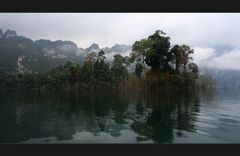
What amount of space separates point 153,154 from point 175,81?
2356 inches

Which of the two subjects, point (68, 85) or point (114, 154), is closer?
point (114, 154)

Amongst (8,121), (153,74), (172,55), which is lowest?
(8,121)

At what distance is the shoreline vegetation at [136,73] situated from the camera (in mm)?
68875

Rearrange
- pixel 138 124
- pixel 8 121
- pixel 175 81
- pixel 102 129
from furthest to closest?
pixel 175 81 < pixel 8 121 < pixel 138 124 < pixel 102 129

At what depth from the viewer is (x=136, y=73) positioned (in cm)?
8106

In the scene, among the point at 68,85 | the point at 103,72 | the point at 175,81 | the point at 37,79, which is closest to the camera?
the point at 175,81

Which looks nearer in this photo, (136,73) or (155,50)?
(155,50)

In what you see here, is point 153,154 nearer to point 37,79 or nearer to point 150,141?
point 150,141

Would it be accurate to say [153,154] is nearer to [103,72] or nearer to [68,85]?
[103,72]

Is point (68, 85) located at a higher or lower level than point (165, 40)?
lower

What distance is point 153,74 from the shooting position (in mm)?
69938

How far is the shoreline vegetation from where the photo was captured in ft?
226

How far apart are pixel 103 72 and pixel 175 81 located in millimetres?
31994

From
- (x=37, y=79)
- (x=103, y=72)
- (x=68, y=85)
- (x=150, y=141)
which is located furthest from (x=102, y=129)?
(x=37, y=79)
